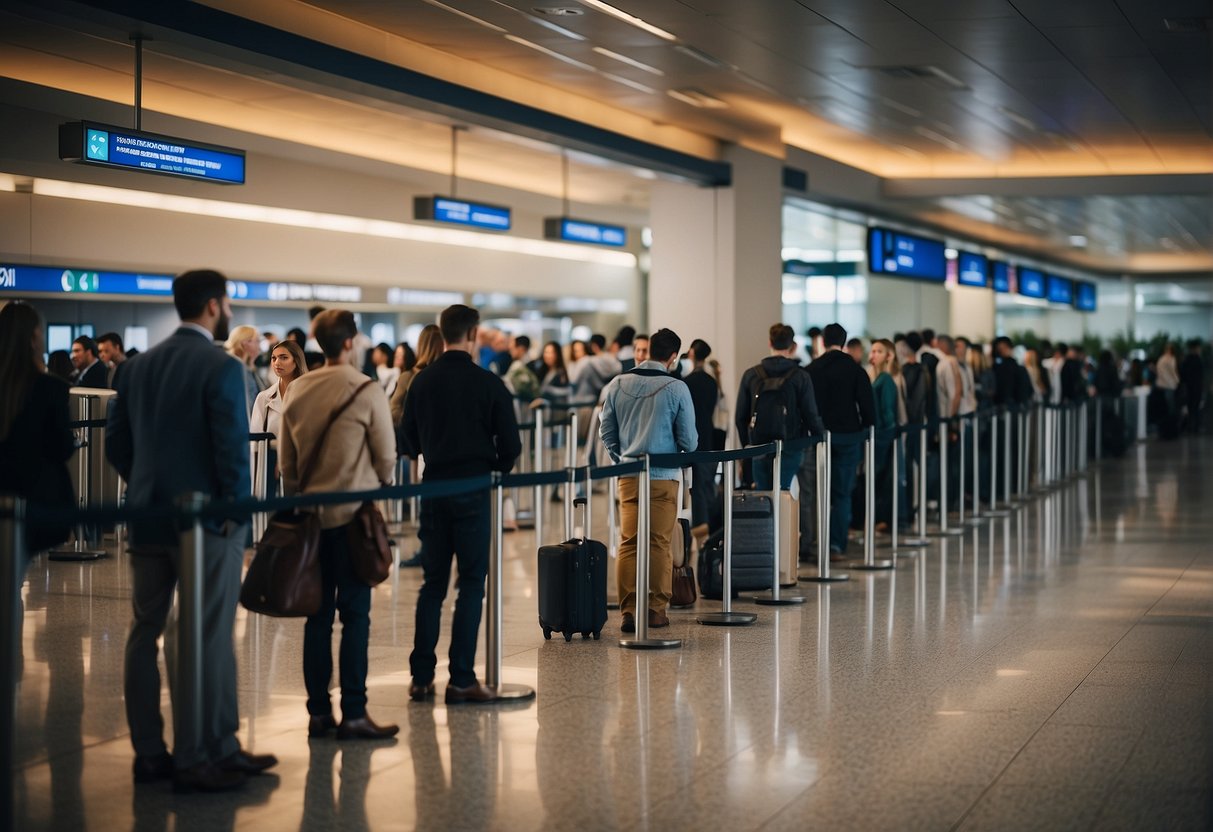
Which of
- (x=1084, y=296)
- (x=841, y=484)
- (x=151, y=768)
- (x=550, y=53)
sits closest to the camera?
(x=151, y=768)

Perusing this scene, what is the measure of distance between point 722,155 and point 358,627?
1145cm

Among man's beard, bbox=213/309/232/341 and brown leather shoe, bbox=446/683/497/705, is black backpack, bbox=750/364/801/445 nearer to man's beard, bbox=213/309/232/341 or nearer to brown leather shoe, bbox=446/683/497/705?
brown leather shoe, bbox=446/683/497/705

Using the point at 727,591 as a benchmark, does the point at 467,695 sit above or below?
below

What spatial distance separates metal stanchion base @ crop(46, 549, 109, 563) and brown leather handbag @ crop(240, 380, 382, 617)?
6.13 meters

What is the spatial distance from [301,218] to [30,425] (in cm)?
1300

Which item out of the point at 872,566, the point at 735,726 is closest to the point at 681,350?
the point at 872,566

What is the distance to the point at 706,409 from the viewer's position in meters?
10.5

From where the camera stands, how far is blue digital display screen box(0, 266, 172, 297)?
46.4 feet

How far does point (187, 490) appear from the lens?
5199 millimetres

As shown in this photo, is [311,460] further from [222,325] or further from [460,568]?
[460,568]

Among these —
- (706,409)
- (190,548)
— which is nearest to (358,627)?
(190,548)

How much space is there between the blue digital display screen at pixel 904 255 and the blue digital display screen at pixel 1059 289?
30.9 ft

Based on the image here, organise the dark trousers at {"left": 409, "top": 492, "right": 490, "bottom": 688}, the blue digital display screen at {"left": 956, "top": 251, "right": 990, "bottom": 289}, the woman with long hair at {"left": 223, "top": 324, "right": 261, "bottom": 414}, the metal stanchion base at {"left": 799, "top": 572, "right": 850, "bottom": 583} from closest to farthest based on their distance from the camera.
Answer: the dark trousers at {"left": 409, "top": 492, "right": 490, "bottom": 688} < the metal stanchion base at {"left": 799, "top": 572, "right": 850, "bottom": 583} < the woman with long hair at {"left": 223, "top": 324, "right": 261, "bottom": 414} < the blue digital display screen at {"left": 956, "top": 251, "right": 990, "bottom": 289}

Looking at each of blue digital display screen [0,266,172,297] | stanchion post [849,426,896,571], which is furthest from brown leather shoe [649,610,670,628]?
blue digital display screen [0,266,172,297]
